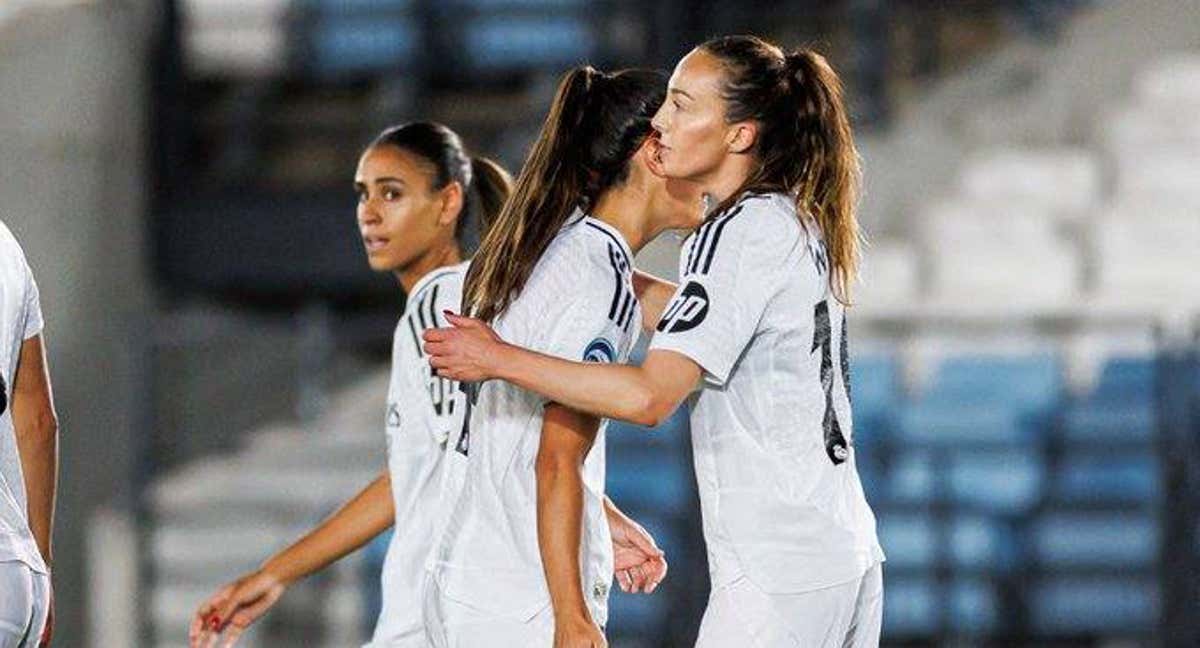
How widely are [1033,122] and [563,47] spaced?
200 centimetres

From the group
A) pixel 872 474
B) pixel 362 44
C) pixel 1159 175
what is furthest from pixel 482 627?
pixel 362 44

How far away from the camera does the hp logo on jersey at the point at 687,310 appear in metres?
3.14

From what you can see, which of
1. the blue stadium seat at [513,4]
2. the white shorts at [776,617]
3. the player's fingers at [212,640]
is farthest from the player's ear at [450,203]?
the blue stadium seat at [513,4]

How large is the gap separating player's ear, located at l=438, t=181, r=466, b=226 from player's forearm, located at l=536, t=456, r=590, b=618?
1.06 metres

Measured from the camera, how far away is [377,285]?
1023 cm

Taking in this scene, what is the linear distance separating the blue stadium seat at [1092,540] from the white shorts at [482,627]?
5243 mm

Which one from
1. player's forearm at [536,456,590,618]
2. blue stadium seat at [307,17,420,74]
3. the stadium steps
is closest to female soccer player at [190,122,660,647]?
player's forearm at [536,456,590,618]

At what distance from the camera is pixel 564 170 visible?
132 inches

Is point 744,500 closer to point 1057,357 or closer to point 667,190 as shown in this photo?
point 667,190

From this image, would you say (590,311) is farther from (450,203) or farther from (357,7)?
(357,7)

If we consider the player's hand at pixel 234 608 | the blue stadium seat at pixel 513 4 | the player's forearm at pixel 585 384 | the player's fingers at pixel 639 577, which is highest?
the blue stadium seat at pixel 513 4

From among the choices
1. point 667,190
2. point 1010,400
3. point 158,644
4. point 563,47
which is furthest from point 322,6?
point 667,190

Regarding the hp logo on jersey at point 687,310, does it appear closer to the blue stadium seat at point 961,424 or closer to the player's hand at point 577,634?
the player's hand at point 577,634

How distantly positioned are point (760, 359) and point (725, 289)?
117 mm
